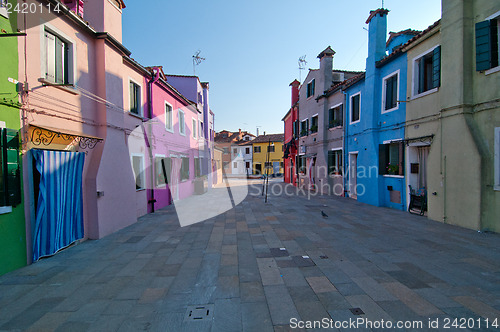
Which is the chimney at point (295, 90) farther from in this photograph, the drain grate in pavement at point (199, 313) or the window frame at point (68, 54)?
the drain grate in pavement at point (199, 313)

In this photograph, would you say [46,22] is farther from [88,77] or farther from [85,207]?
[85,207]

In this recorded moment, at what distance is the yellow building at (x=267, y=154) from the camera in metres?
45.2

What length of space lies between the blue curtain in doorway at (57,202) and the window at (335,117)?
1429 cm

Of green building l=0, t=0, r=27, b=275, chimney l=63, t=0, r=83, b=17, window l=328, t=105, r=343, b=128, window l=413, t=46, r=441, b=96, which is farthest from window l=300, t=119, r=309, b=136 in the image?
green building l=0, t=0, r=27, b=275

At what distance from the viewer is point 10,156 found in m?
4.70

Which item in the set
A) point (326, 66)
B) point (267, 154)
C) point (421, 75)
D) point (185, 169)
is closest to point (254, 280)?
point (421, 75)

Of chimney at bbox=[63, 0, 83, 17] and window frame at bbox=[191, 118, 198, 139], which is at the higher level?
chimney at bbox=[63, 0, 83, 17]

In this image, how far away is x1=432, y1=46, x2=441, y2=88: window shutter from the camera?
28.1ft

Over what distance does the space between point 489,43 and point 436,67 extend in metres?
1.67

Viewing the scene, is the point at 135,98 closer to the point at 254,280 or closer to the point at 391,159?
the point at 254,280

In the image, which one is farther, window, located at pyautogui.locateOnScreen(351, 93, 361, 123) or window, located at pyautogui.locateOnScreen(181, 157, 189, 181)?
window, located at pyautogui.locateOnScreen(181, 157, 189, 181)

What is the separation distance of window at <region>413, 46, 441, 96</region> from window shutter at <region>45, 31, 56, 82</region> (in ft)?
39.1

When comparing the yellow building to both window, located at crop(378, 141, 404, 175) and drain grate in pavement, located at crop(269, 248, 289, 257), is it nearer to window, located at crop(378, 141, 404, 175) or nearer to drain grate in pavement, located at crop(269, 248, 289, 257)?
window, located at crop(378, 141, 404, 175)

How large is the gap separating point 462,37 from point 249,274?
963 cm
